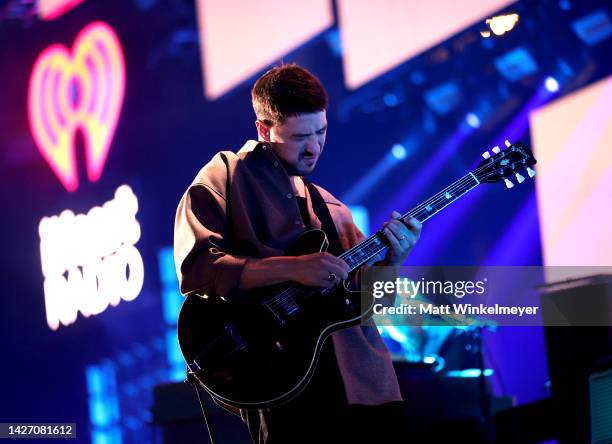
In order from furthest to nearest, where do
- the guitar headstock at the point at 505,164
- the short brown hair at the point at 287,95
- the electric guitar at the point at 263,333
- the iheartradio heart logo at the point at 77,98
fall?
the iheartradio heart logo at the point at 77,98
the guitar headstock at the point at 505,164
the short brown hair at the point at 287,95
the electric guitar at the point at 263,333

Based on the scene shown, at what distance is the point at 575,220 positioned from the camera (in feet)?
17.3

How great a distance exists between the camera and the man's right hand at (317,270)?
100 inches

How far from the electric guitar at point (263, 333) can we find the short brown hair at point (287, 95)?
1.29ft

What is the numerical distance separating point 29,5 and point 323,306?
20.8 feet

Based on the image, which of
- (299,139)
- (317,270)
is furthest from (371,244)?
(299,139)

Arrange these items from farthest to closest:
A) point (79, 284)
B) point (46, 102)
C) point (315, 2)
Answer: point (46, 102) < point (79, 284) < point (315, 2)

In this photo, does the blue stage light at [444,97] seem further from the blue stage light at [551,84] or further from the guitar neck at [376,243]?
the guitar neck at [376,243]

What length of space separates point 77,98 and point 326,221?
529 cm

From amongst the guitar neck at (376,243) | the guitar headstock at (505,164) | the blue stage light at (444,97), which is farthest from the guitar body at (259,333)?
the blue stage light at (444,97)

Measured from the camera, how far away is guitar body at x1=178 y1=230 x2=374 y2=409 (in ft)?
8.30

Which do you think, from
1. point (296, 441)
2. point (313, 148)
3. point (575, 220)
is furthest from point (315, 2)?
point (296, 441)

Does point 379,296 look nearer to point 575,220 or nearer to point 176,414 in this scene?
point 176,414

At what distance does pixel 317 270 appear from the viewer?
2.56 metres

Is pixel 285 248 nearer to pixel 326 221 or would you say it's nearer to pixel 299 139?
pixel 326 221
